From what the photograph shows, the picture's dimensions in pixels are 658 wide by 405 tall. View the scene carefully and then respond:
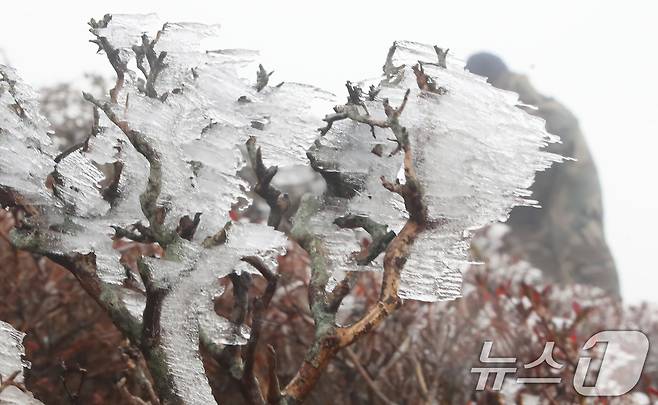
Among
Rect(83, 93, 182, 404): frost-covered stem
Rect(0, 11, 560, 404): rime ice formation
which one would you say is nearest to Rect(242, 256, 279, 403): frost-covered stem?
Rect(0, 11, 560, 404): rime ice formation

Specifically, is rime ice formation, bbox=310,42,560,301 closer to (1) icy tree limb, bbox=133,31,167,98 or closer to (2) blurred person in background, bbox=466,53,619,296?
(1) icy tree limb, bbox=133,31,167,98

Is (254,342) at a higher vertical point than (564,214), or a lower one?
higher

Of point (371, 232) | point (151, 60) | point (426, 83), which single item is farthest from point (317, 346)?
point (151, 60)

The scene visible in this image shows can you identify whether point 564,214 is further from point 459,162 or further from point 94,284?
point 94,284

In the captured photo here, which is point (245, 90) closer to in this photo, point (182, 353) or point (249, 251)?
point (249, 251)

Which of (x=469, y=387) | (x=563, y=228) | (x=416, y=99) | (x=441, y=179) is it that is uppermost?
(x=416, y=99)

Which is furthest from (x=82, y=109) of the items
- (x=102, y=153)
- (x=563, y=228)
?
(x=563, y=228)
